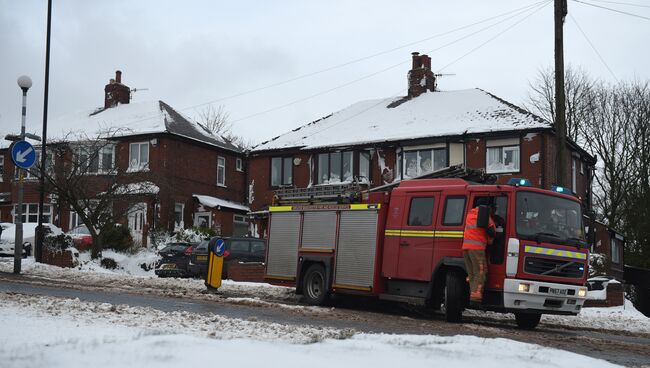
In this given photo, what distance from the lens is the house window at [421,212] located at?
13812mm

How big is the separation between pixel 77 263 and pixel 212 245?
10.3 meters

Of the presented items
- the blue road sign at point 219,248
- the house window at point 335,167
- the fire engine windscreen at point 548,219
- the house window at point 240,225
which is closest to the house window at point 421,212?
the fire engine windscreen at point 548,219

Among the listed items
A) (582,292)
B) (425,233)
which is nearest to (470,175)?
(425,233)

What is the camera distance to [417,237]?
546 inches

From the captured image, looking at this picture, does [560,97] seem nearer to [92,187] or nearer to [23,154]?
[23,154]

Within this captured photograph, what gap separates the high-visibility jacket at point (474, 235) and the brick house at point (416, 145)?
17805 mm

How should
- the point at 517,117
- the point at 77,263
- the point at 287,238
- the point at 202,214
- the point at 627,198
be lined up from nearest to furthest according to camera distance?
the point at 287,238 → the point at 77,263 → the point at 517,117 → the point at 202,214 → the point at 627,198

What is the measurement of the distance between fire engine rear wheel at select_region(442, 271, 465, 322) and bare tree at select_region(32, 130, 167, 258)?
18212 mm

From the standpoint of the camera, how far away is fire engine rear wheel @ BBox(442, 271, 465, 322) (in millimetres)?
12906

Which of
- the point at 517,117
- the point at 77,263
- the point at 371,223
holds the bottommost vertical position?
the point at 77,263

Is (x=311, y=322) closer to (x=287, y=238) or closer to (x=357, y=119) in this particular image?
(x=287, y=238)

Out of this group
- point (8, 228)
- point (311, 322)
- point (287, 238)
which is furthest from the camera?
point (8, 228)

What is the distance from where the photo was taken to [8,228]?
100ft

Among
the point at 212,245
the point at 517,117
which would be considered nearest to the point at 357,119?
the point at 517,117
